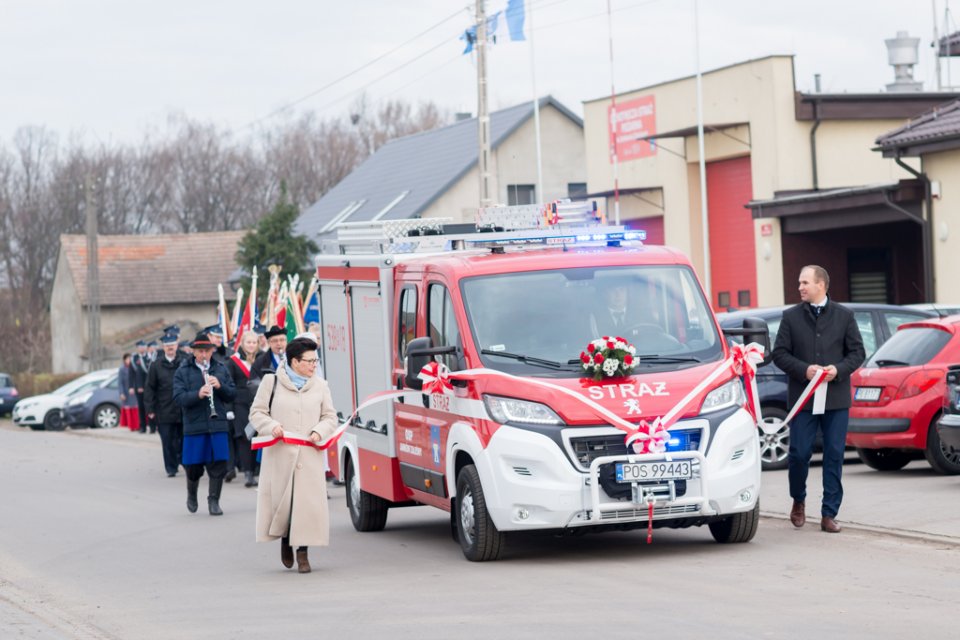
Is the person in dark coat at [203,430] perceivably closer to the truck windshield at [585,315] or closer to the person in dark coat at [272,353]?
the person in dark coat at [272,353]

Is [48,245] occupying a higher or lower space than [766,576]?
higher

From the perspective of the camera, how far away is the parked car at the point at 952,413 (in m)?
14.4

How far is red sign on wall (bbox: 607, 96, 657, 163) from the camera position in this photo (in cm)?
3919

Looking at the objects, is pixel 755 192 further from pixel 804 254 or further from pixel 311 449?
pixel 311 449

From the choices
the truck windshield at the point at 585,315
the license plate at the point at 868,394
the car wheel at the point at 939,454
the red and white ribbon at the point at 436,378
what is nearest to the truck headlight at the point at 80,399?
the license plate at the point at 868,394

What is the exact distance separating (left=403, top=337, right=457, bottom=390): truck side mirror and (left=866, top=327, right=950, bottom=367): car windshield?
236 inches

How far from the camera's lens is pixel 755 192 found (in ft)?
115

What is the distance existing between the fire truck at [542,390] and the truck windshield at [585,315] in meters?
0.01

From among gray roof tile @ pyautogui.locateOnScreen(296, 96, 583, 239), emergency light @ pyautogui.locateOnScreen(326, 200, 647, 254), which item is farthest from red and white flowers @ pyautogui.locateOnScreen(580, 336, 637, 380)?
gray roof tile @ pyautogui.locateOnScreen(296, 96, 583, 239)

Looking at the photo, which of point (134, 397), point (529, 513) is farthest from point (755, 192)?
point (529, 513)

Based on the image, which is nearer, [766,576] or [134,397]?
[766,576]

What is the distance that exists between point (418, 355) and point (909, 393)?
624cm

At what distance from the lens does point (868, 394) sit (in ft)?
53.2

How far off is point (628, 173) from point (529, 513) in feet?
99.9
